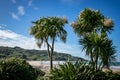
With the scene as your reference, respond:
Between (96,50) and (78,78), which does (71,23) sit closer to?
(96,50)

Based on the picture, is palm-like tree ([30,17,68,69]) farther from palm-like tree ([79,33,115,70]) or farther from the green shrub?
the green shrub

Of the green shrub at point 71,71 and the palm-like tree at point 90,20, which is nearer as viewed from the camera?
the green shrub at point 71,71

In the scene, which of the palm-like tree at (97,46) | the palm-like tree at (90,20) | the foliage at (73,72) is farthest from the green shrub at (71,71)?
the palm-like tree at (90,20)

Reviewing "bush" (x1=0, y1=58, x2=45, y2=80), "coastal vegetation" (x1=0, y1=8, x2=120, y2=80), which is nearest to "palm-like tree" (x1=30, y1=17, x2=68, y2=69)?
"coastal vegetation" (x1=0, y1=8, x2=120, y2=80)

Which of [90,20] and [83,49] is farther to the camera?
[90,20]

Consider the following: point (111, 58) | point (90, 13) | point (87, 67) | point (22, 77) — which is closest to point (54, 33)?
point (90, 13)

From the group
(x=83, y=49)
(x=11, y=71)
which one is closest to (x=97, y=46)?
(x=83, y=49)

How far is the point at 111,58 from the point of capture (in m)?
27.1

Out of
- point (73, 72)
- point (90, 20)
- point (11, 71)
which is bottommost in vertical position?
point (11, 71)

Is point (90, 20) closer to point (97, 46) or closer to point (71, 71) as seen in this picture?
point (97, 46)

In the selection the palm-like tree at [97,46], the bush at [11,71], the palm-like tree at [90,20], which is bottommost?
the bush at [11,71]

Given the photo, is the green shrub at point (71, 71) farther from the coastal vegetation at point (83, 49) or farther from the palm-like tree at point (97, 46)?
the palm-like tree at point (97, 46)

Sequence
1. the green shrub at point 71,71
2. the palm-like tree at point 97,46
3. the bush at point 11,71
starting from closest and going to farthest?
the green shrub at point 71,71
the bush at point 11,71
the palm-like tree at point 97,46

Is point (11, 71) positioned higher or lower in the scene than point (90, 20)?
lower
